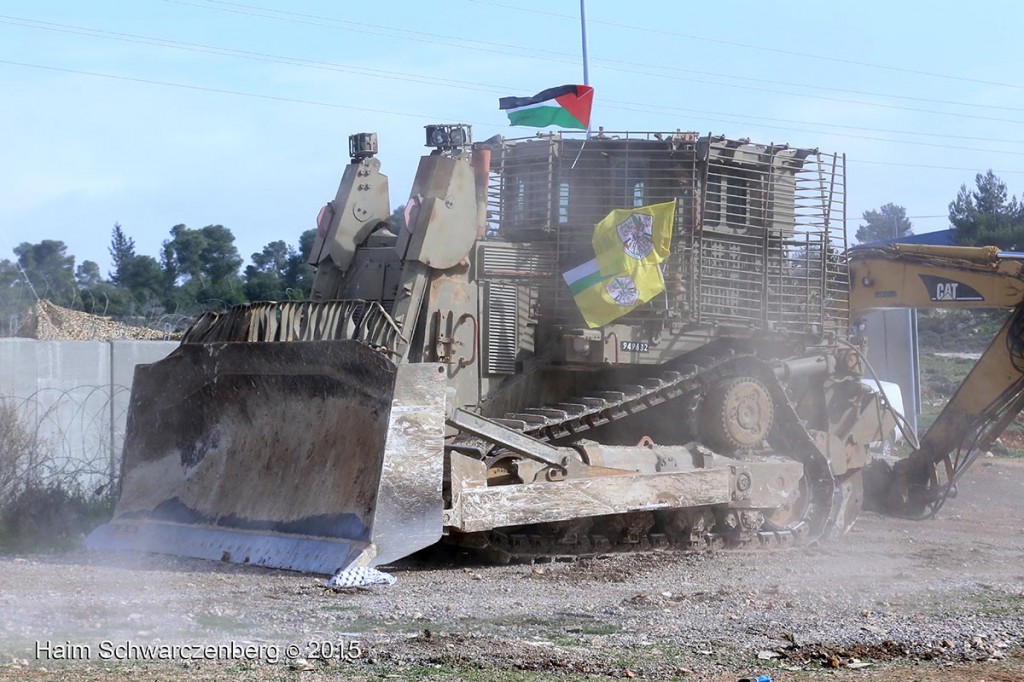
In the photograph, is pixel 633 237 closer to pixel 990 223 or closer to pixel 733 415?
pixel 733 415

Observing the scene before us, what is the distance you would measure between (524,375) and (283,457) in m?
2.33

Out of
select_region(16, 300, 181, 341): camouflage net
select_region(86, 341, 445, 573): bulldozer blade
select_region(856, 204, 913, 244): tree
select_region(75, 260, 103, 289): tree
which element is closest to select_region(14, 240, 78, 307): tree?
select_region(75, 260, 103, 289): tree

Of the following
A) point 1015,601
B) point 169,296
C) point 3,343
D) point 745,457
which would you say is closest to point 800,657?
point 1015,601

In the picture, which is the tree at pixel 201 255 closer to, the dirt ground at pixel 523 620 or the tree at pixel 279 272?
the tree at pixel 279 272

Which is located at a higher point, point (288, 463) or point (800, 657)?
point (288, 463)

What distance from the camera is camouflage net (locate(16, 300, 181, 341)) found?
17969 millimetres

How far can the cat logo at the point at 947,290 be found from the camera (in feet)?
48.4

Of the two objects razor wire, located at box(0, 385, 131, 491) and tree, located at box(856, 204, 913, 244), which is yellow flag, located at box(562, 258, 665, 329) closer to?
razor wire, located at box(0, 385, 131, 491)

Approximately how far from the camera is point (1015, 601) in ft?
30.8

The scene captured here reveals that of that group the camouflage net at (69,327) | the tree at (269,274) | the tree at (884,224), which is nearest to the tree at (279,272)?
the tree at (269,274)

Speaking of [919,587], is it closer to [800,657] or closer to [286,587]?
[800,657]

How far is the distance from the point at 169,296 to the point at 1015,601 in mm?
26923

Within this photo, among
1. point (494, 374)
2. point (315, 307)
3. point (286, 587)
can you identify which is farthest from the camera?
point (494, 374)

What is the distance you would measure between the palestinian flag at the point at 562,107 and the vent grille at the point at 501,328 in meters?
3.00
